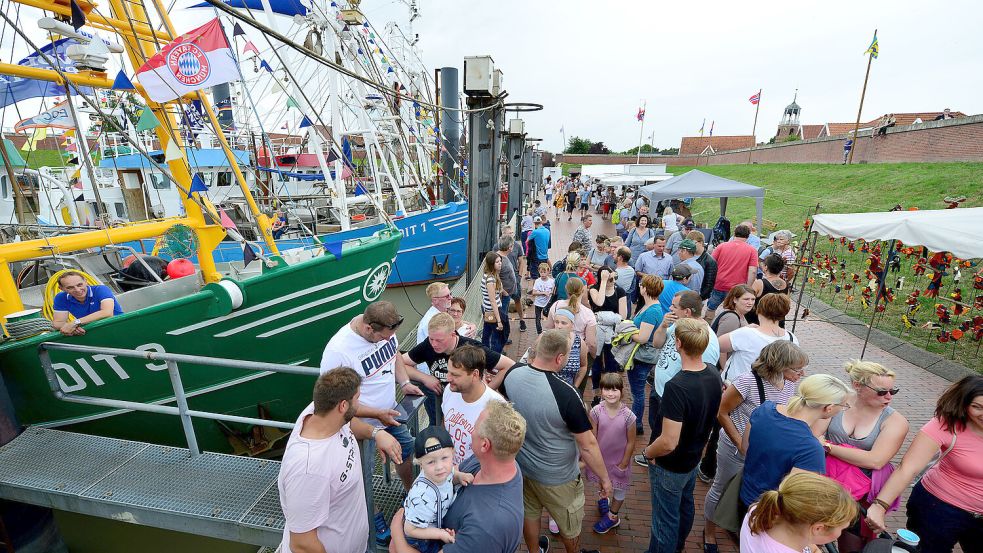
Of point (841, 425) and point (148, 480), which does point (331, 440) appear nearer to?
point (148, 480)

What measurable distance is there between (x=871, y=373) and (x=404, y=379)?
9.91 feet

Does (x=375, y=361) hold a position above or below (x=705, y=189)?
below

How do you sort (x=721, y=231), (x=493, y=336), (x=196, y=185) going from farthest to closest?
(x=721, y=231) < (x=493, y=336) < (x=196, y=185)

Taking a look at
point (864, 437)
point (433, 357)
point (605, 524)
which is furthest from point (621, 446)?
point (433, 357)

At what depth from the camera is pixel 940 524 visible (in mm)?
2680

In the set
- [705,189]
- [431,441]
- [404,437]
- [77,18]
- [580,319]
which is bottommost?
[404,437]

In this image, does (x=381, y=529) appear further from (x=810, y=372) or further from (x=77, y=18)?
(x=810, y=372)

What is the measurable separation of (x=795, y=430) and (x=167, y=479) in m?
4.20

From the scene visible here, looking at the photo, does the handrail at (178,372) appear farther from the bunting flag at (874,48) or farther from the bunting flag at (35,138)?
the bunting flag at (874,48)

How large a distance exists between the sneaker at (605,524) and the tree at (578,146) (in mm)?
82969

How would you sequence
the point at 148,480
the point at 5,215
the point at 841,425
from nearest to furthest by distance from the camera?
the point at 841,425 < the point at 148,480 < the point at 5,215

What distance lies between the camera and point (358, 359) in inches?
117

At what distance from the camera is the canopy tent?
33.7ft

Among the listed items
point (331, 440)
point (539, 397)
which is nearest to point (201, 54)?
point (331, 440)
